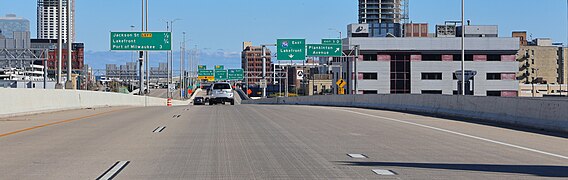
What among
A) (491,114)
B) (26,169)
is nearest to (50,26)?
(491,114)

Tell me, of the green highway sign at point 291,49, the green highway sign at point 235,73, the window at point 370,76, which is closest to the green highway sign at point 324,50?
the green highway sign at point 291,49

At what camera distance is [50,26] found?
131500 mm

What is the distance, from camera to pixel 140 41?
208 ft

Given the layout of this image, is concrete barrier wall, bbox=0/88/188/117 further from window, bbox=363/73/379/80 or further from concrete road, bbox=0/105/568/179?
window, bbox=363/73/379/80

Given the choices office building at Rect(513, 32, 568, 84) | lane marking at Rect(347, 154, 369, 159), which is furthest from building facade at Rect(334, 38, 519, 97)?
lane marking at Rect(347, 154, 369, 159)

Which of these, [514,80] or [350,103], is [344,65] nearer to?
[514,80]

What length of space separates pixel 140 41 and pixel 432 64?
57590 millimetres

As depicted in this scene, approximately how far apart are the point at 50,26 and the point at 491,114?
381ft

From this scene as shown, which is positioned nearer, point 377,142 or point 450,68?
point 377,142

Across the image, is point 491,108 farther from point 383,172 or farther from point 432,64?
point 432,64

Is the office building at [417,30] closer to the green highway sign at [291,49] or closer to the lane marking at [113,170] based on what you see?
the green highway sign at [291,49]

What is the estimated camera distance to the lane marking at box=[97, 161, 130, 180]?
1059cm

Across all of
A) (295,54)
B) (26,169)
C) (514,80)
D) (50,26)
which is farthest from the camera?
(50,26)

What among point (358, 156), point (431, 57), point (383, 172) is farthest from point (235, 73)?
point (383, 172)
